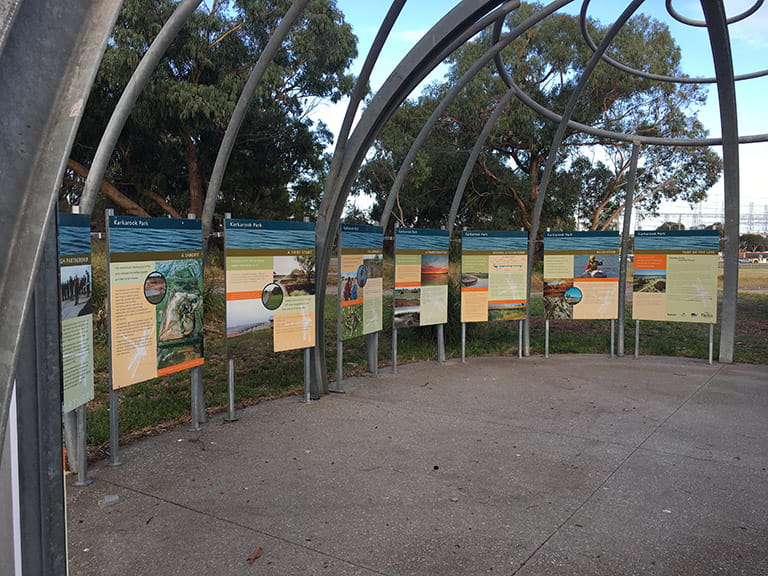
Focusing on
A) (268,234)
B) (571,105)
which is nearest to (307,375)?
(268,234)

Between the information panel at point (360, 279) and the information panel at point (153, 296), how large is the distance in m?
2.20

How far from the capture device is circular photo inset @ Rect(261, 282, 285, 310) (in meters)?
6.40

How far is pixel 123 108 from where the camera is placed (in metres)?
4.96

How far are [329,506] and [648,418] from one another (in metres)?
3.95

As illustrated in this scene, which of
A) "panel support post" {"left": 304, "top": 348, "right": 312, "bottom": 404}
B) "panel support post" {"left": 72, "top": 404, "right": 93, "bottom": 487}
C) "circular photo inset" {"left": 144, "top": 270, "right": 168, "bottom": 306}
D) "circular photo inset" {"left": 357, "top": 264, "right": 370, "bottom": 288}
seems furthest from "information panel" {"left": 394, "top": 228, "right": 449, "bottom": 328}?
"panel support post" {"left": 72, "top": 404, "right": 93, "bottom": 487}

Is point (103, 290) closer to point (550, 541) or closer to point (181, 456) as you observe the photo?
point (181, 456)

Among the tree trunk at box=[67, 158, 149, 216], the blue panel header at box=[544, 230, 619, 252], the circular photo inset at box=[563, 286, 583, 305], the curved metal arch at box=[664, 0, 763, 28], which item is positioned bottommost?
the circular photo inset at box=[563, 286, 583, 305]

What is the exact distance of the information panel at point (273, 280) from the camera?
6078 millimetres

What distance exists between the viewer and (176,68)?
17.7 m

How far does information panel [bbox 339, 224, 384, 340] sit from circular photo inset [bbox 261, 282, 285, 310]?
1.13 m

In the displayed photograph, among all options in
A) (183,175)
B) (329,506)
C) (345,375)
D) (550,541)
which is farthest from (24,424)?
(183,175)

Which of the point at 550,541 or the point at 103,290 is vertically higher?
the point at 103,290

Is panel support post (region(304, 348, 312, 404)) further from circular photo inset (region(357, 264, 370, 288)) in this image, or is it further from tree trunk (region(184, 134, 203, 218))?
tree trunk (region(184, 134, 203, 218))

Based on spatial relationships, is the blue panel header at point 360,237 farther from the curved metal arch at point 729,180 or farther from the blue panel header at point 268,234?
the curved metal arch at point 729,180
